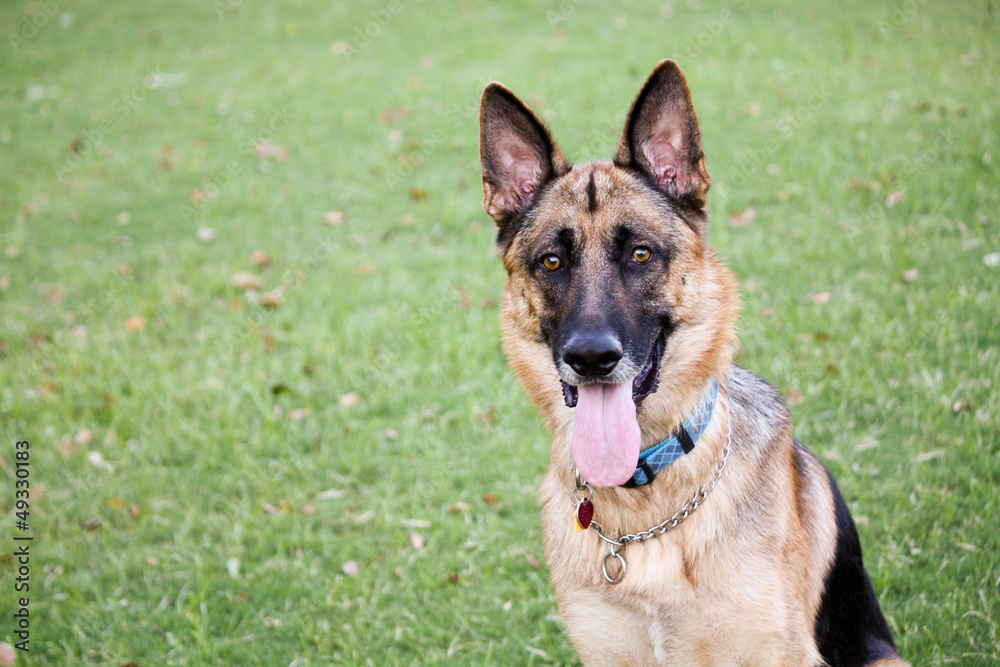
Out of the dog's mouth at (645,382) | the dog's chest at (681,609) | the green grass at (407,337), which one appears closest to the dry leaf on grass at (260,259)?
Result: the green grass at (407,337)

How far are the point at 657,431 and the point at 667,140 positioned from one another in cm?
116

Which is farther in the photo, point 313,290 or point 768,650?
point 313,290

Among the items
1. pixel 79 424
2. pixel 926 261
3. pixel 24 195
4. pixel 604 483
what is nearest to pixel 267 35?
pixel 24 195

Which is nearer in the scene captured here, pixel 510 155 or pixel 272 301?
pixel 510 155

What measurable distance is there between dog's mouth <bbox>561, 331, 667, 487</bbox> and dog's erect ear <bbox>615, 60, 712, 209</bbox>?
0.78m

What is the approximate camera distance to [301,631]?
377 centimetres

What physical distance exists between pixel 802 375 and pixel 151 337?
526cm

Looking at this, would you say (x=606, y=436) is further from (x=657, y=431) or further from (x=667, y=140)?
(x=667, y=140)

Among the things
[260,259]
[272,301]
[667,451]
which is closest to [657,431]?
[667,451]

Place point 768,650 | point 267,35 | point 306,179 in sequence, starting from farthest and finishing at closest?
point 267,35, point 306,179, point 768,650

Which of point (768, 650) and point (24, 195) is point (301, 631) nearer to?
point (768, 650)

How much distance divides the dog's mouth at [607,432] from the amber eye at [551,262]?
1.68 feet

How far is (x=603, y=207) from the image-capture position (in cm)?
292

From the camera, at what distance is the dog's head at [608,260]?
266cm
